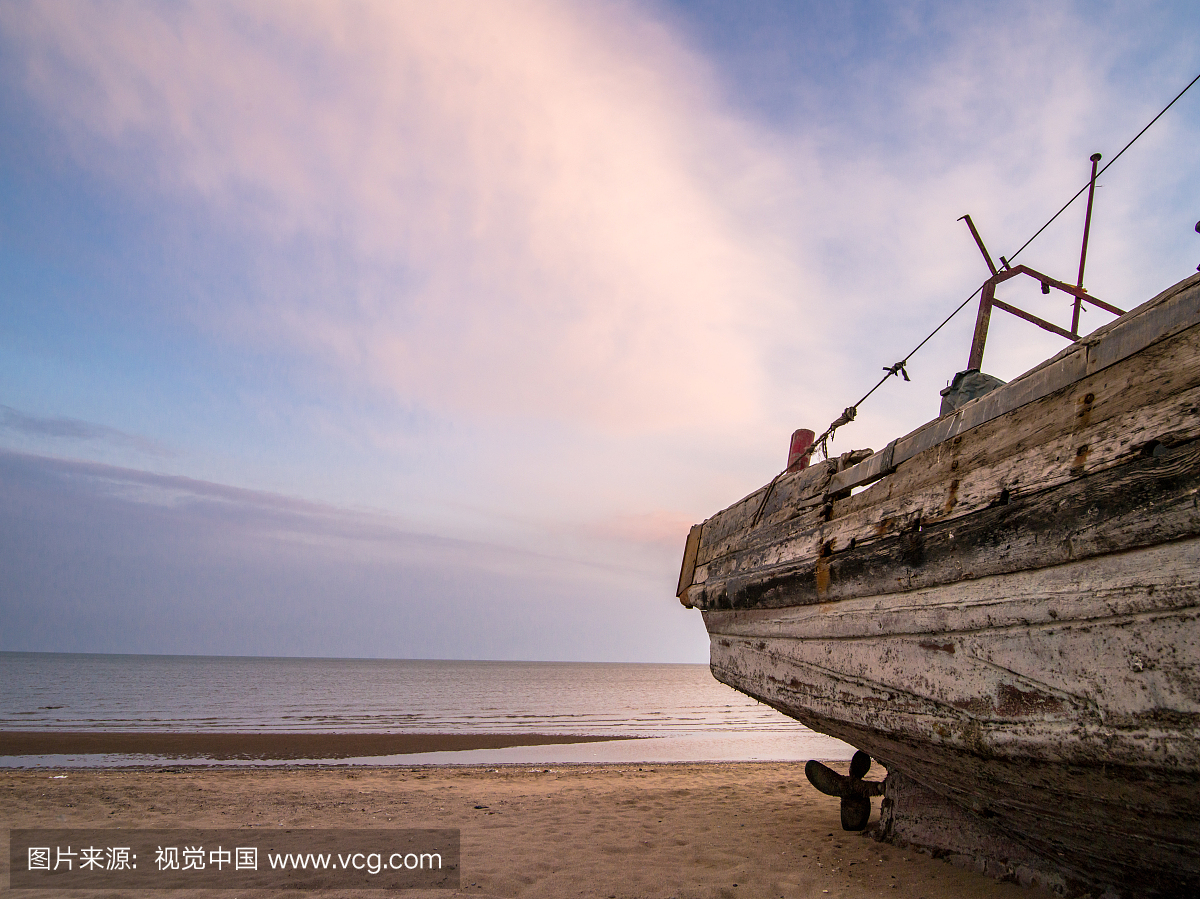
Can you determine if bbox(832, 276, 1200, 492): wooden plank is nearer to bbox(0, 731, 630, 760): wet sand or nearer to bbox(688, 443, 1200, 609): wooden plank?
bbox(688, 443, 1200, 609): wooden plank

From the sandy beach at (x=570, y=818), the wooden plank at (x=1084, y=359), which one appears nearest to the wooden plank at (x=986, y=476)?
the wooden plank at (x=1084, y=359)

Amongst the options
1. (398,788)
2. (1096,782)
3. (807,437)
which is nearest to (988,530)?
(1096,782)

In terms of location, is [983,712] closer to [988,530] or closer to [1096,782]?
[1096,782]

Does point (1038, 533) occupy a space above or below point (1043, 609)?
above

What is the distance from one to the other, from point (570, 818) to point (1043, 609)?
554 centimetres

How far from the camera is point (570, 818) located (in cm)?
657

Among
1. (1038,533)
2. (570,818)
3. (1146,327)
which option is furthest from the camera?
(570,818)

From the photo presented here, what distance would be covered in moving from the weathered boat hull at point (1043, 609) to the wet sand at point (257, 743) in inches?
512

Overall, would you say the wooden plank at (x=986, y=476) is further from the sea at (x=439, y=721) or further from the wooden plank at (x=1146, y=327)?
the sea at (x=439, y=721)

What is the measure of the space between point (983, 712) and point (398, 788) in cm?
821

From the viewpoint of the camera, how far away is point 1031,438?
8.93ft

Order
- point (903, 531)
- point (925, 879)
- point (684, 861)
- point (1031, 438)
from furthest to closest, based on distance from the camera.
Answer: point (684, 861), point (925, 879), point (903, 531), point (1031, 438)

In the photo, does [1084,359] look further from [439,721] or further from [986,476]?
[439,721]

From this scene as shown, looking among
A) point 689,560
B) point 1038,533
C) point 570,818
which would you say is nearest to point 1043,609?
point 1038,533
